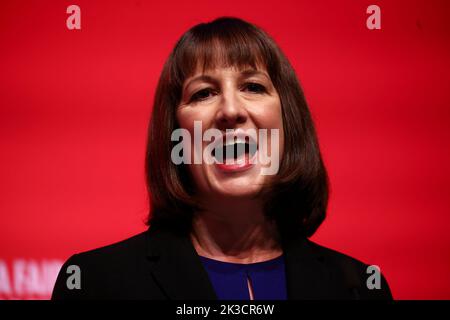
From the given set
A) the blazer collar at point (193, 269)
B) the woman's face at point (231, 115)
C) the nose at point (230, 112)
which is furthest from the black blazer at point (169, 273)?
the nose at point (230, 112)

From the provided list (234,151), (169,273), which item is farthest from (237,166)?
(169,273)

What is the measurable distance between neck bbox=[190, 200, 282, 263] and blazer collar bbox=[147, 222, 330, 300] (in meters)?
0.05

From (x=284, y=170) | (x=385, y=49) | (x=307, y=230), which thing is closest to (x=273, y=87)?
(x=284, y=170)

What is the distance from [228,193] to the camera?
1075mm

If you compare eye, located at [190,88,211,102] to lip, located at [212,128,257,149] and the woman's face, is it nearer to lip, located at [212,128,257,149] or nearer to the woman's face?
the woman's face

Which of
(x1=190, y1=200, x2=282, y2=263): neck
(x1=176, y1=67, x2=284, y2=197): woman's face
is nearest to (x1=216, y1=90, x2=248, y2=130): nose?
(x1=176, y1=67, x2=284, y2=197): woman's face

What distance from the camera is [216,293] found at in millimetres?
1042

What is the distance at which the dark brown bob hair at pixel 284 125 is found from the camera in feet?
3.75

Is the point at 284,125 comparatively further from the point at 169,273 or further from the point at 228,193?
the point at 169,273

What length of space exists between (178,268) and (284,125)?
447mm

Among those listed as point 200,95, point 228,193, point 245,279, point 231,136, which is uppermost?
point 200,95
